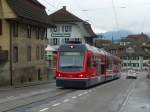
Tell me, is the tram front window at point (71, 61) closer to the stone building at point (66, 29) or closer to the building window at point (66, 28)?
the stone building at point (66, 29)

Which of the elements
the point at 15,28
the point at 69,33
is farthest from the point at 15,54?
the point at 69,33

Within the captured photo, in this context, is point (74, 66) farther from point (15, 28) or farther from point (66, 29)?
point (66, 29)

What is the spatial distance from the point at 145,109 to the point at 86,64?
15.4 meters

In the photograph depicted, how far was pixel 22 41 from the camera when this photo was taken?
177ft

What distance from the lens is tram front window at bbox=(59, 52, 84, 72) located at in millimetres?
35125

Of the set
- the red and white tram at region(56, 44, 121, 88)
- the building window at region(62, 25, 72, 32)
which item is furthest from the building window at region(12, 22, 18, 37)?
the building window at region(62, 25, 72, 32)

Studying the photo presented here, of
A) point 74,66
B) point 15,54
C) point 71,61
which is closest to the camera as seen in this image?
point 74,66

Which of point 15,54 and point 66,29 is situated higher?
point 66,29

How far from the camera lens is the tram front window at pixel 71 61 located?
1383 inches

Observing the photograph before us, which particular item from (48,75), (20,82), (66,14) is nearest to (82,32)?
(66,14)

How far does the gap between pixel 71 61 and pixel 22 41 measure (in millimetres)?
19329

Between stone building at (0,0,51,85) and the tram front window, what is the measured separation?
43.7 feet

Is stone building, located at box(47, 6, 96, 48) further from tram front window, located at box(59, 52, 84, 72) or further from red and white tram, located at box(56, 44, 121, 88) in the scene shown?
tram front window, located at box(59, 52, 84, 72)

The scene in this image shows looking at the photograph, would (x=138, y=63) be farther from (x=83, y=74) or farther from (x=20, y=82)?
(x=83, y=74)
